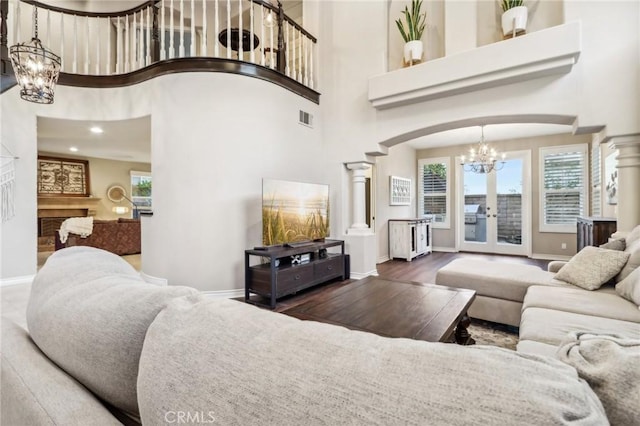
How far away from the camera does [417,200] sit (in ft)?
25.2

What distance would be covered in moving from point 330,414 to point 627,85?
4.16 metres

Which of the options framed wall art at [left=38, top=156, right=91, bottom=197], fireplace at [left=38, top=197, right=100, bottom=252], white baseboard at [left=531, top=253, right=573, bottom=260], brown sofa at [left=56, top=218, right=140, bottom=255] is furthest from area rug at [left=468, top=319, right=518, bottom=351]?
framed wall art at [left=38, top=156, right=91, bottom=197]

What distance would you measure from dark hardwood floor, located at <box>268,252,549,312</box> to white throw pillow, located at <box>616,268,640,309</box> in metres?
2.47

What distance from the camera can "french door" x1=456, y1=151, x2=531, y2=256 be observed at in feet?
21.1

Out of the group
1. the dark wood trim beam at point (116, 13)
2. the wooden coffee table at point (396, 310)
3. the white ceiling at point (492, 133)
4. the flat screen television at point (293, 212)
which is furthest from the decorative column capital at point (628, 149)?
the dark wood trim beam at point (116, 13)

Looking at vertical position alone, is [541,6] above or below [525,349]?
above

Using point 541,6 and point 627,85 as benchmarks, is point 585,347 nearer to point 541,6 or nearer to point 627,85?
point 627,85

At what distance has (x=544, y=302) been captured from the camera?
2.04m

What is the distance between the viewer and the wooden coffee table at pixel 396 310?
162 cm

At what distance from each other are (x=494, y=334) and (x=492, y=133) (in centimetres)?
498

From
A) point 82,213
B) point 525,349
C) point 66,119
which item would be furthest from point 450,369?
point 82,213

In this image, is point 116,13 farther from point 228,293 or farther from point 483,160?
point 483,160

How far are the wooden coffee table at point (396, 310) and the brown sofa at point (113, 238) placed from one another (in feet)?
18.0

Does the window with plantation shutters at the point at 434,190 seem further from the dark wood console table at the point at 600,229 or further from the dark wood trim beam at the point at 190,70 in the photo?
the dark wood trim beam at the point at 190,70
